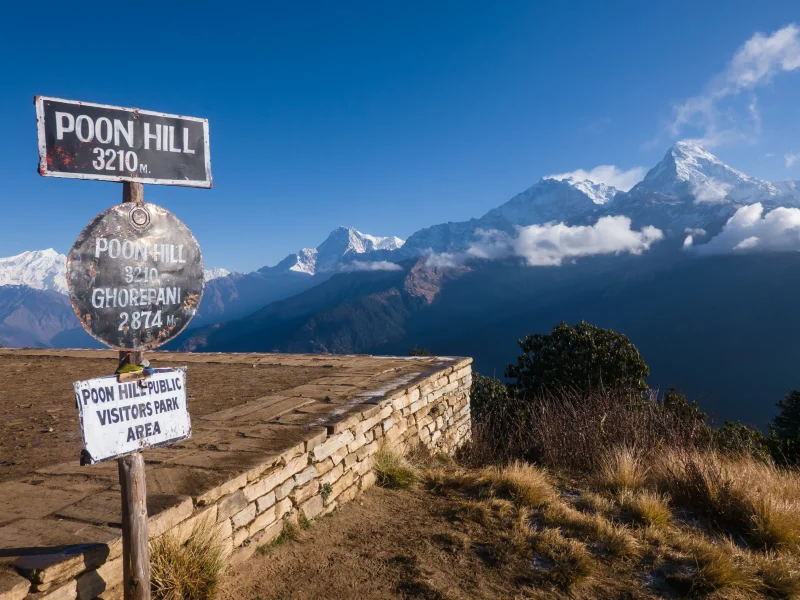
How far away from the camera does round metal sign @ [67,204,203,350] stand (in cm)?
209

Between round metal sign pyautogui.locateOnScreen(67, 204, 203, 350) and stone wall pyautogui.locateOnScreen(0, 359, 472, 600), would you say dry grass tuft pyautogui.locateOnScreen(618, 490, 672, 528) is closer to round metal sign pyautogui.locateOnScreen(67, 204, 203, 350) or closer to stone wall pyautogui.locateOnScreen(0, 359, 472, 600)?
stone wall pyautogui.locateOnScreen(0, 359, 472, 600)

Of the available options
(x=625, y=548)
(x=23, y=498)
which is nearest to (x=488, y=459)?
(x=625, y=548)

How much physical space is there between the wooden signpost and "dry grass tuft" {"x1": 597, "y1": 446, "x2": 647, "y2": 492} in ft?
14.8

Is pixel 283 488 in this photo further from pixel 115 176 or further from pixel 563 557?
pixel 115 176

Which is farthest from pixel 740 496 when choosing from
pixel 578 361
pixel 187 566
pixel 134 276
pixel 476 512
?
pixel 578 361

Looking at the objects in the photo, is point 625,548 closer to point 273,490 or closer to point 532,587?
point 532,587

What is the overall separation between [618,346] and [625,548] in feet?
54.0

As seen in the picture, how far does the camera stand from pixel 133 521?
7.29 ft

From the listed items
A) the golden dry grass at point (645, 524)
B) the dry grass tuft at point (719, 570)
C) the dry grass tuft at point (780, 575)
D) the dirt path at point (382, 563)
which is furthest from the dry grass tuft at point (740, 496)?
the dirt path at point (382, 563)

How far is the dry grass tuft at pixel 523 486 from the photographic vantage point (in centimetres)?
453

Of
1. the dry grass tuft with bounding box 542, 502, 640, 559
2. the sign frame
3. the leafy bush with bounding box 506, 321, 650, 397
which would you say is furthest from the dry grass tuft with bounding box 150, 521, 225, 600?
the leafy bush with bounding box 506, 321, 650, 397

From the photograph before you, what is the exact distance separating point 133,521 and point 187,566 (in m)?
0.69

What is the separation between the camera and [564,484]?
5.51 meters

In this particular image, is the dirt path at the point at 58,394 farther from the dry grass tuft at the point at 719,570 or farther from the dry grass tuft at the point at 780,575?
the dry grass tuft at the point at 780,575
